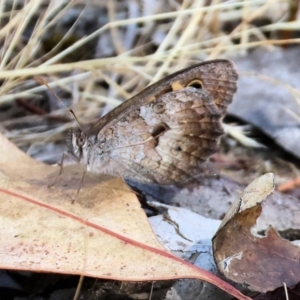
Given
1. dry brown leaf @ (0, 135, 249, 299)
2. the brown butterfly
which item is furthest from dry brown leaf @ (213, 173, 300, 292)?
the brown butterfly

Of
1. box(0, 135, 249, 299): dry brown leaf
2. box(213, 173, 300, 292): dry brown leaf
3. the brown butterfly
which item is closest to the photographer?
box(0, 135, 249, 299): dry brown leaf

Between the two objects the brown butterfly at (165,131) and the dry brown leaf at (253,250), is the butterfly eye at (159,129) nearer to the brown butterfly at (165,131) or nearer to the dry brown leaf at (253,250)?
the brown butterfly at (165,131)

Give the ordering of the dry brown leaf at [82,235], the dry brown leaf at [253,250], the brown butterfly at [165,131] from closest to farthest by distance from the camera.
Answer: the dry brown leaf at [82,235], the dry brown leaf at [253,250], the brown butterfly at [165,131]

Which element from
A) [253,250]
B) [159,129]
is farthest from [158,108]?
[253,250]

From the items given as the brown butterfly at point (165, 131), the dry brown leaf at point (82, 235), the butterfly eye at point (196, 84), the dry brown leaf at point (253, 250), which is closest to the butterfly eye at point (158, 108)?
the brown butterfly at point (165, 131)

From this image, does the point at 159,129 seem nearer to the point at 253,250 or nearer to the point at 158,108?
the point at 158,108

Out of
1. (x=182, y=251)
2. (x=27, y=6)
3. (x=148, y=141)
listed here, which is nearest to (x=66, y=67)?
(x=27, y=6)

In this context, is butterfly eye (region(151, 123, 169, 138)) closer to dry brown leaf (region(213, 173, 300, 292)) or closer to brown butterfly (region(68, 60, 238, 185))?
brown butterfly (region(68, 60, 238, 185))
